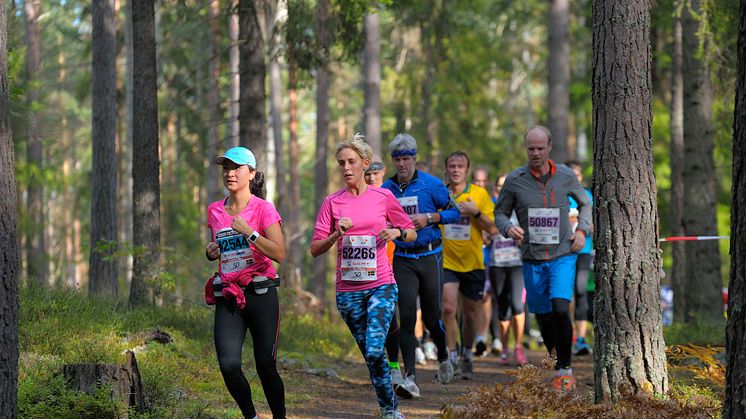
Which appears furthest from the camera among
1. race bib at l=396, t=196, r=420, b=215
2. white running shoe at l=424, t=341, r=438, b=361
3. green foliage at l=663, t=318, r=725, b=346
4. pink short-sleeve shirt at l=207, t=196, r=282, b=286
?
white running shoe at l=424, t=341, r=438, b=361

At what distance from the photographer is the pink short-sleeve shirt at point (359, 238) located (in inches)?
306

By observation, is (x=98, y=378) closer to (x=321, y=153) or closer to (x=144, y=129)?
(x=144, y=129)

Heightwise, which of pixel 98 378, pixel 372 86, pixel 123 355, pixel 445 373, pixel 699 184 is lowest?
pixel 445 373

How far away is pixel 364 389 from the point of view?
10.9 meters

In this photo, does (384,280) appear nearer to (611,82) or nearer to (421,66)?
(611,82)

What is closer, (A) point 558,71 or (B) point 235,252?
(B) point 235,252

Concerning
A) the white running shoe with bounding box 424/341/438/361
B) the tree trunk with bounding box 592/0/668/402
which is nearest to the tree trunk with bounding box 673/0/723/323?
the white running shoe with bounding box 424/341/438/361

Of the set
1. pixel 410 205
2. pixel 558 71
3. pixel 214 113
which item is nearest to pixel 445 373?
pixel 410 205

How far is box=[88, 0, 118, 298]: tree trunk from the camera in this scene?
14.9m

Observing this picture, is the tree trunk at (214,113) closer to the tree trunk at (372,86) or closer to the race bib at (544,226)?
the tree trunk at (372,86)

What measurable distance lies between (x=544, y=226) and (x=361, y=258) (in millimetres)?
2513

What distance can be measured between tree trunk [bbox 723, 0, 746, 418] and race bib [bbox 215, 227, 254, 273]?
10.6ft

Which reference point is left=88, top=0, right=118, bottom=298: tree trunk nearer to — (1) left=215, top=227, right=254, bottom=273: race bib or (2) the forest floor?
(2) the forest floor

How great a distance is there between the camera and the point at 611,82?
23.7 ft
